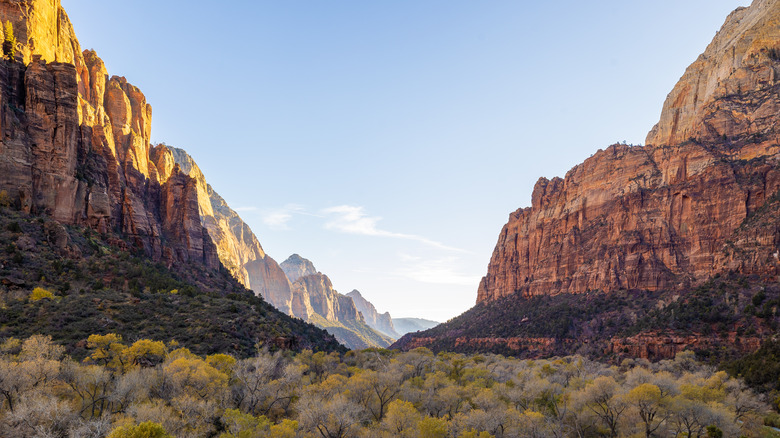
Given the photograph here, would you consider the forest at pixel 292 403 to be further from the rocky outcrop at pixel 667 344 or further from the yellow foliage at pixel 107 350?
the rocky outcrop at pixel 667 344

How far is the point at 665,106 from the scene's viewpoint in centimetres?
11825

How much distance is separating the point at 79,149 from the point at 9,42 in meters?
17.5

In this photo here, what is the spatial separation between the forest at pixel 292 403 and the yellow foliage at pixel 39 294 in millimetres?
10900

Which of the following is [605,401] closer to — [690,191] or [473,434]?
[473,434]

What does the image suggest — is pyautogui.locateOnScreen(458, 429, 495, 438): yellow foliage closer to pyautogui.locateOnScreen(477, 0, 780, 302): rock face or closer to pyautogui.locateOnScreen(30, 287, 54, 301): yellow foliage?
pyautogui.locateOnScreen(30, 287, 54, 301): yellow foliage

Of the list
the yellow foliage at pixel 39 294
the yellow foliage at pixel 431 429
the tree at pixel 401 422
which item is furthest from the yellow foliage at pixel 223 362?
the yellow foliage at pixel 431 429

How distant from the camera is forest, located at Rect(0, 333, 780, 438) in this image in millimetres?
23719

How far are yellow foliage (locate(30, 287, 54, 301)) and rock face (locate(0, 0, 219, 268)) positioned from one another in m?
19.3

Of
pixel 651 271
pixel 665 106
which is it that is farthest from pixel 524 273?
pixel 665 106

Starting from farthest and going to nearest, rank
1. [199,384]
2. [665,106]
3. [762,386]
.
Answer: [665,106] < [762,386] < [199,384]

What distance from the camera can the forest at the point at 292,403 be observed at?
2372 centimetres

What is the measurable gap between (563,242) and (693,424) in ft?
310

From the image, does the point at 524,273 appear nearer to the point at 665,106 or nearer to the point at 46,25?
the point at 665,106

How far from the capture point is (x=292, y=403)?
110 ft
